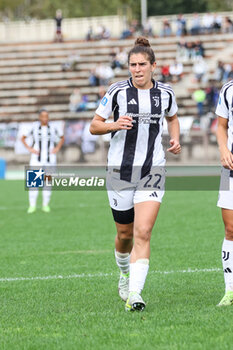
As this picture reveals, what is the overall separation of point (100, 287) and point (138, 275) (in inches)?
59.7

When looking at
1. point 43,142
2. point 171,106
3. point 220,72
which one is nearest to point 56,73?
point 220,72

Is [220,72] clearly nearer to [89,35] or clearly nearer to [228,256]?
[89,35]

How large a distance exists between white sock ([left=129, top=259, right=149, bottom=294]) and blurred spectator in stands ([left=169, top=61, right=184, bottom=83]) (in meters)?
33.0

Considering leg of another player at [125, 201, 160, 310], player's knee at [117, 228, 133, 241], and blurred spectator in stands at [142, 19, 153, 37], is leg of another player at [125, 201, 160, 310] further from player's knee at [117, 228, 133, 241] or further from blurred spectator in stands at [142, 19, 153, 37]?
blurred spectator in stands at [142, 19, 153, 37]

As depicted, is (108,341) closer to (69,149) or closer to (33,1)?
(69,149)

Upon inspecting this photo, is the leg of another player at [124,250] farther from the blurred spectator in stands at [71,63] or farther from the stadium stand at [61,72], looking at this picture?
the blurred spectator in stands at [71,63]

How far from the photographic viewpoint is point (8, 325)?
6270 millimetres

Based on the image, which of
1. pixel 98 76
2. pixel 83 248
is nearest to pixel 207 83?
pixel 98 76

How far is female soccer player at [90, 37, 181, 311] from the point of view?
272 inches

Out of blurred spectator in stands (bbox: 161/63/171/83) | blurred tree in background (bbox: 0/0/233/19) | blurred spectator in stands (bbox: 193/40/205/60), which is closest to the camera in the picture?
blurred spectator in stands (bbox: 161/63/171/83)

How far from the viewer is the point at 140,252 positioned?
679 centimetres

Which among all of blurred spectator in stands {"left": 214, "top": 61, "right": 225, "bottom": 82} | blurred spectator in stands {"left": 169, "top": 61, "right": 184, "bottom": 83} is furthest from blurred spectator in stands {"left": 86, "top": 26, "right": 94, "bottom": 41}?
blurred spectator in stands {"left": 214, "top": 61, "right": 225, "bottom": 82}

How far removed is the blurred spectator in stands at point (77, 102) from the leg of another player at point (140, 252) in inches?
1266

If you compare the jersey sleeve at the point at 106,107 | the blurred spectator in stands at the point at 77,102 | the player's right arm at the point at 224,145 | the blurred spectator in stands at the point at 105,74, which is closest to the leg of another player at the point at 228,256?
the player's right arm at the point at 224,145
